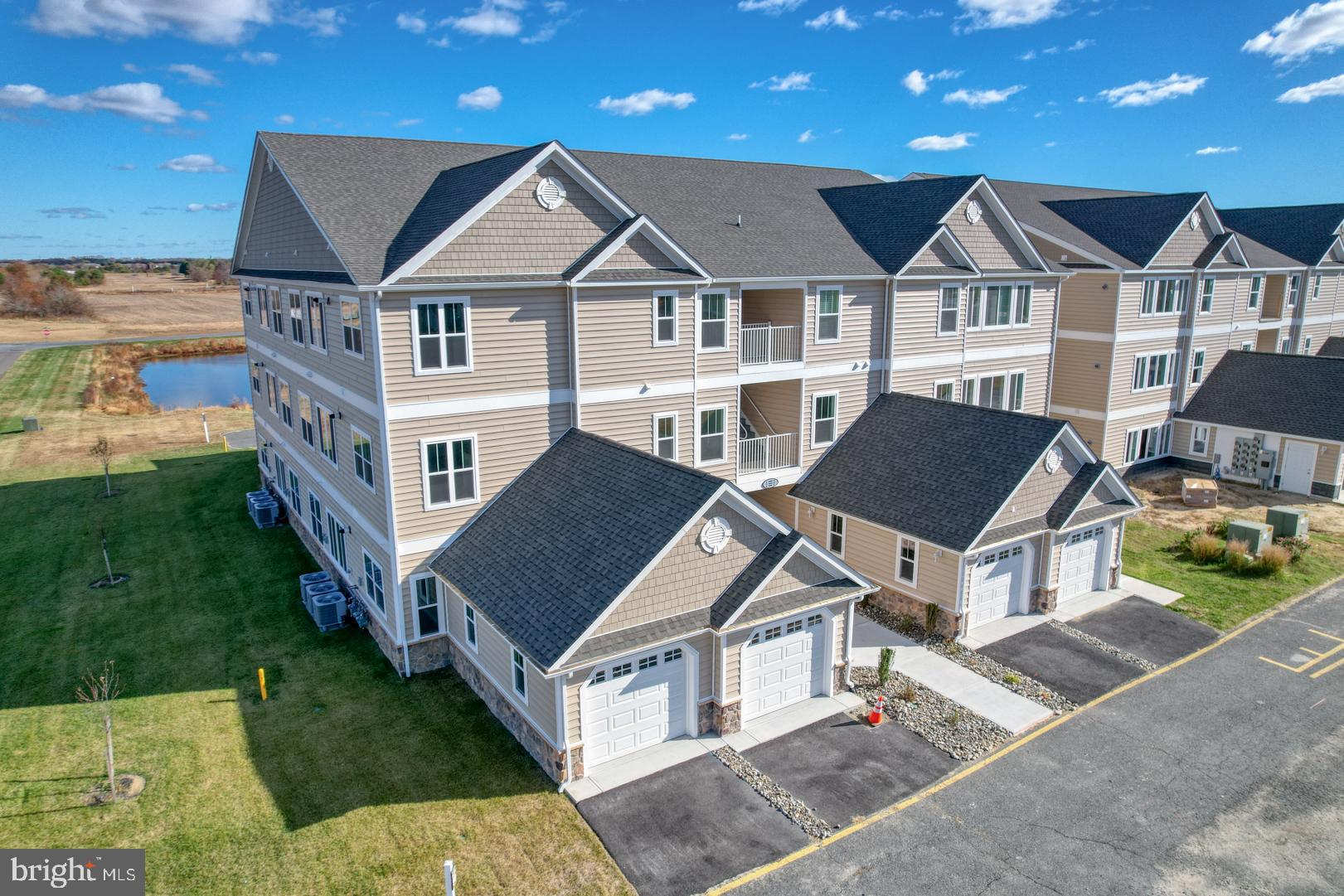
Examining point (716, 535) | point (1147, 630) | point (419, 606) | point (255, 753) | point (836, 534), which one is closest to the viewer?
point (716, 535)

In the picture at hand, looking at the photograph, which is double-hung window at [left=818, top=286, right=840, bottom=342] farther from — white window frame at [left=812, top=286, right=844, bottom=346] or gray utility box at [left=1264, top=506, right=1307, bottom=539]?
gray utility box at [left=1264, top=506, right=1307, bottom=539]

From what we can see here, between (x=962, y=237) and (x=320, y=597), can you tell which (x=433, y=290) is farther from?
(x=962, y=237)

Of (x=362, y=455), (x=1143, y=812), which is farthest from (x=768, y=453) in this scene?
(x=1143, y=812)

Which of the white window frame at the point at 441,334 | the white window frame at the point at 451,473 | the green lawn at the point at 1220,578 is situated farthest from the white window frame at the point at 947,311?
the white window frame at the point at 451,473

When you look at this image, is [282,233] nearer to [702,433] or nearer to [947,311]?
[702,433]

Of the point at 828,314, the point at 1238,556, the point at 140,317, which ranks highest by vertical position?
the point at 828,314

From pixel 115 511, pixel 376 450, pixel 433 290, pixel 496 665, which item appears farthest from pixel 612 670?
pixel 115 511

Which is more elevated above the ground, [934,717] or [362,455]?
[362,455]
